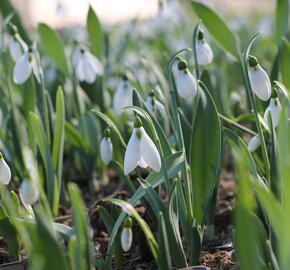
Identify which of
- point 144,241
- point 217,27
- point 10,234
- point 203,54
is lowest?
point 144,241

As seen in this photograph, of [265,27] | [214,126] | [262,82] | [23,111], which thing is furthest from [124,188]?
[265,27]

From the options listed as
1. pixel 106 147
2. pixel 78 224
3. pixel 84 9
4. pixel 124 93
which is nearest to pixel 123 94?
pixel 124 93

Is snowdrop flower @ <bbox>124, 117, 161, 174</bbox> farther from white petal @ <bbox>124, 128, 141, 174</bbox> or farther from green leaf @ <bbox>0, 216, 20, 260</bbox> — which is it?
green leaf @ <bbox>0, 216, 20, 260</bbox>

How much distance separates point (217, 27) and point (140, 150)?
992 mm

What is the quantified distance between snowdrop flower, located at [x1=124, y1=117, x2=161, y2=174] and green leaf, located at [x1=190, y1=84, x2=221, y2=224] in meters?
0.23

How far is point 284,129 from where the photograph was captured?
48.7 inches

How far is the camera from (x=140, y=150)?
141 centimetres

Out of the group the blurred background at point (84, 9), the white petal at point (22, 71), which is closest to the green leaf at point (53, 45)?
the white petal at point (22, 71)

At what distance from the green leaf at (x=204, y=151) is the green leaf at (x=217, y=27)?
692mm

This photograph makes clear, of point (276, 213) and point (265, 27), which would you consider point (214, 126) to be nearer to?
point (276, 213)

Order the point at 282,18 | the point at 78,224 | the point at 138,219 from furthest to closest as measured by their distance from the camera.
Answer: the point at 282,18, the point at 138,219, the point at 78,224

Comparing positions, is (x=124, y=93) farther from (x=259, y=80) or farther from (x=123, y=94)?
(x=259, y=80)

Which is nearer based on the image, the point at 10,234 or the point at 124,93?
the point at 10,234

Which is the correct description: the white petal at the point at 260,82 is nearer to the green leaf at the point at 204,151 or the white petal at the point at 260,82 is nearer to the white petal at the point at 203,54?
the green leaf at the point at 204,151
